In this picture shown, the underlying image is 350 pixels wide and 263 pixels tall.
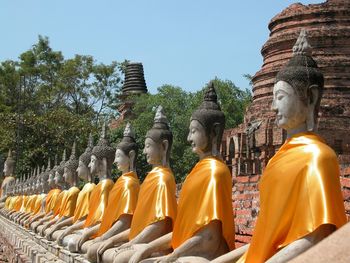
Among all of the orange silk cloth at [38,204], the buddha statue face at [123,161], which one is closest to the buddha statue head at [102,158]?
the buddha statue face at [123,161]

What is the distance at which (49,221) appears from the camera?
1208cm

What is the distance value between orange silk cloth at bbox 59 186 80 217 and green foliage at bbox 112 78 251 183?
7393 mm

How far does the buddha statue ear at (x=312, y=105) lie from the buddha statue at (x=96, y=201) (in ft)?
15.4

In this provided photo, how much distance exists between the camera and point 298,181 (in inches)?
146

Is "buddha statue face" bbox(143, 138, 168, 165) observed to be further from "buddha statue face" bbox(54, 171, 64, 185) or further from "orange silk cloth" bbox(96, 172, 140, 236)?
"buddha statue face" bbox(54, 171, 64, 185)

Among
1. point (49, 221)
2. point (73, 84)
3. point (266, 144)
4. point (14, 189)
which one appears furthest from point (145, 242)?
point (73, 84)

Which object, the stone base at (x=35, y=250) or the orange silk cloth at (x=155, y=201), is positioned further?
the stone base at (x=35, y=250)

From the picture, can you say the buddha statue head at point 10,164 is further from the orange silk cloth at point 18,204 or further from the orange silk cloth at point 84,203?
the orange silk cloth at point 84,203

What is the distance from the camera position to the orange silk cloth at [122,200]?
7.43 m

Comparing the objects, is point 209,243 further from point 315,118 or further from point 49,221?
point 49,221

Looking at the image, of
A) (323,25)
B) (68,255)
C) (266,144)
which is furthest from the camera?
(323,25)

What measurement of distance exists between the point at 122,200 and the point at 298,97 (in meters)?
3.84

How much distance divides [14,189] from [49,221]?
14.8 metres

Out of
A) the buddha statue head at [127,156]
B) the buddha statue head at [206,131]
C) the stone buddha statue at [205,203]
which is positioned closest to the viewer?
the stone buddha statue at [205,203]
